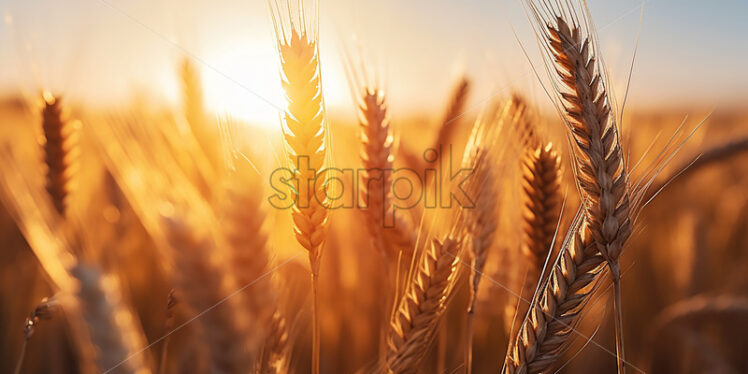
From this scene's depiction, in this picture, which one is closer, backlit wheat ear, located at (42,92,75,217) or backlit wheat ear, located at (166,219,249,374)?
backlit wheat ear, located at (166,219,249,374)

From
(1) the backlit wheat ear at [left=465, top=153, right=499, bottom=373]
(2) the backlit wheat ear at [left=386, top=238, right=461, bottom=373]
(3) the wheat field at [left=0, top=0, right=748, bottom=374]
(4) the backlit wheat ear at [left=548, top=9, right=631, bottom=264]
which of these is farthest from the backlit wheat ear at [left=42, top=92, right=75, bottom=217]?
(4) the backlit wheat ear at [left=548, top=9, right=631, bottom=264]

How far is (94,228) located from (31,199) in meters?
0.61

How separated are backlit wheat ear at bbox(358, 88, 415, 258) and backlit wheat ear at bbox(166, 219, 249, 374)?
0.91 metres

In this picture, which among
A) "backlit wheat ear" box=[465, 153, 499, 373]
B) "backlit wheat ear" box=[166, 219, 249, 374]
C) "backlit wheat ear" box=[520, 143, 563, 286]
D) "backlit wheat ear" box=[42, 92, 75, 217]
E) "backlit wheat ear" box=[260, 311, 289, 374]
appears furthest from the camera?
"backlit wheat ear" box=[42, 92, 75, 217]

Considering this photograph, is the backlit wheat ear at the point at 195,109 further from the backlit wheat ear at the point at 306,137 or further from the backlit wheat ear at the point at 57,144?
the backlit wheat ear at the point at 306,137

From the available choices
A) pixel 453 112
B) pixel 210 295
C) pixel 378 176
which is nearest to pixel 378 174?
pixel 378 176

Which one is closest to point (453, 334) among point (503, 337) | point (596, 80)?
point (503, 337)

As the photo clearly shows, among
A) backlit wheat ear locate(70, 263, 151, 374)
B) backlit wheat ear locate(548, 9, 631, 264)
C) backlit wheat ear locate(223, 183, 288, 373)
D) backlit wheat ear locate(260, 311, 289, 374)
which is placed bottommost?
backlit wheat ear locate(260, 311, 289, 374)

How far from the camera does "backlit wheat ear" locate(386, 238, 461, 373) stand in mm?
1232

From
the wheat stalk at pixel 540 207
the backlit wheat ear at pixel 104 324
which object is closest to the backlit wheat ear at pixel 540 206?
the wheat stalk at pixel 540 207

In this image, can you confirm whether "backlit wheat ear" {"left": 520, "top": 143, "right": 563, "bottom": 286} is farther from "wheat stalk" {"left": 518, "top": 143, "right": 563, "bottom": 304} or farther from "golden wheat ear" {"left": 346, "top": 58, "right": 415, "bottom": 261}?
"golden wheat ear" {"left": 346, "top": 58, "right": 415, "bottom": 261}

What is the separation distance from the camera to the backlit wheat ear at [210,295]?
0.77 m

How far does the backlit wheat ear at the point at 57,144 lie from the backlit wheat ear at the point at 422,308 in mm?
1600

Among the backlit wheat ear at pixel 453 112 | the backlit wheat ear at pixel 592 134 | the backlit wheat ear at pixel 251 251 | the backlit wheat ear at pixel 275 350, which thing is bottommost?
the backlit wheat ear at pixel 275 350
